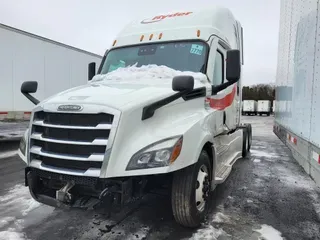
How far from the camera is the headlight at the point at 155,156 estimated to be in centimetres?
299

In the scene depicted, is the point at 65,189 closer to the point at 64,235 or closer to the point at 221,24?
the point at 64,235

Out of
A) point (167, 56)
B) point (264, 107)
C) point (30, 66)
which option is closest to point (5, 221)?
point (167, 56)

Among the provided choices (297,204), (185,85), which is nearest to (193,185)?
(185,85)

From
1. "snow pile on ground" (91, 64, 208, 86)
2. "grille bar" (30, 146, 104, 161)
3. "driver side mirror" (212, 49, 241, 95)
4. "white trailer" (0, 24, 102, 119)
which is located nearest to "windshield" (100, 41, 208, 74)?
"snow pile on ground" (91, 64, 208, 86)

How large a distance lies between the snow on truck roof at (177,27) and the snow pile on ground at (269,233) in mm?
2814

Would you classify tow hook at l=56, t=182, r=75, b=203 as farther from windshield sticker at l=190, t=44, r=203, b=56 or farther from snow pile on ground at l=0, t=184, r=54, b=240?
windshield sticker at l=190, t=44, r=203, b=56

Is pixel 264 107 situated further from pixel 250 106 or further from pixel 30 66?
pixel 30 66

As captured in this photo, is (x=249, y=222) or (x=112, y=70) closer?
(x=249, y=222)

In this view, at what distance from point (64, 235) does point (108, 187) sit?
3.31ft

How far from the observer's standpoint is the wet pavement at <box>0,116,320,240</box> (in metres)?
3.59

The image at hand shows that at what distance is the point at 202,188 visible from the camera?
151 inches

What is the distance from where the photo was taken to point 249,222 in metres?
3.96

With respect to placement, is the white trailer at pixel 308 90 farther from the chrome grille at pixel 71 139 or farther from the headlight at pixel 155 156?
the chrome grille at pixel 71 139

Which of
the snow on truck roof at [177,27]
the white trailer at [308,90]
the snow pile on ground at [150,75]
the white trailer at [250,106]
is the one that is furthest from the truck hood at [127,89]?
the white trailer at [250,106]
